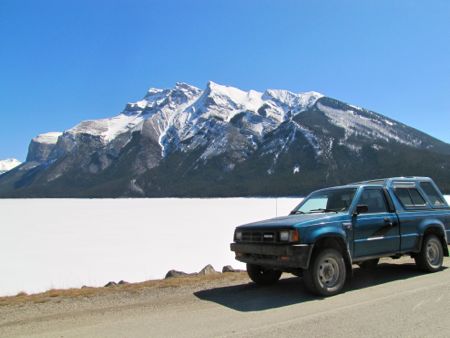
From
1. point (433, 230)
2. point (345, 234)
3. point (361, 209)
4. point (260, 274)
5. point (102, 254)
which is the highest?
point (361, 209)

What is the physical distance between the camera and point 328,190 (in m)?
8.58

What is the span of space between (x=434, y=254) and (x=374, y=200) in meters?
2.03

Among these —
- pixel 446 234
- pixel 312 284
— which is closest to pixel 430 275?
pixel 446 234

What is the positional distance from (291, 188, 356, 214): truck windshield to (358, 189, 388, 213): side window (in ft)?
0.77

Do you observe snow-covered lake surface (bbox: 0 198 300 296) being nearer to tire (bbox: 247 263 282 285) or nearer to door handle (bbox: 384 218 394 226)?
tire (bbox: 247 263 282 285)

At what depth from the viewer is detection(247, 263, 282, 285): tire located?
8.06 meters

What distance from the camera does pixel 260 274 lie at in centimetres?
811

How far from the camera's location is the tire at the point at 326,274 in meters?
6.79

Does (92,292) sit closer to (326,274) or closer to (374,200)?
(326,274)

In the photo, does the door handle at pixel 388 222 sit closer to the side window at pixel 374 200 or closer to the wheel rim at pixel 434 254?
the side window at pixel 374 200

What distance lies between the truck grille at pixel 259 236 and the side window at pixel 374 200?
196cm

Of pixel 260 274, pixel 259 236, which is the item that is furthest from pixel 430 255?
pixel 259 236

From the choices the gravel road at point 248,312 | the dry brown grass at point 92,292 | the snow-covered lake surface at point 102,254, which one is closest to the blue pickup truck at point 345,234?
the gravel road at point 248,312

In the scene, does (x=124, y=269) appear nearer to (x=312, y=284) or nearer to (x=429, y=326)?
(x=312, y=284)
